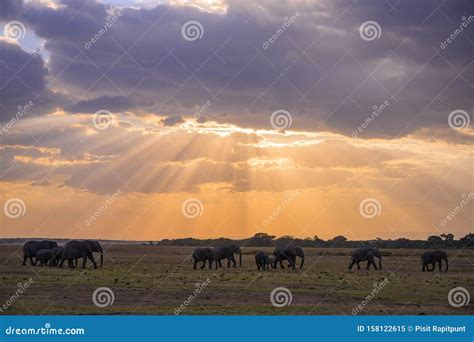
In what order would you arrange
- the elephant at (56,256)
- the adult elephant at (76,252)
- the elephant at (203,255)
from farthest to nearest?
the elephant at (203,255)
the elephant at (56,256)
the adult elephant at (76,252)

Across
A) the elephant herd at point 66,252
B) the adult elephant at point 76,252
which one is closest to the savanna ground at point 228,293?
the adult elephant at point 76,252

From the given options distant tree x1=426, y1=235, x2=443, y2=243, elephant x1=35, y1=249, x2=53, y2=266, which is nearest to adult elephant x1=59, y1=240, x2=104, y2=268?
elephant x1=35, y1=249, x2=53, y2=266

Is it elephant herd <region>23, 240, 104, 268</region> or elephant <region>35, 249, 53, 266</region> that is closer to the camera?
elephant herd <region>23, 240, 104, 268</region>

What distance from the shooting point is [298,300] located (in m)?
30.5

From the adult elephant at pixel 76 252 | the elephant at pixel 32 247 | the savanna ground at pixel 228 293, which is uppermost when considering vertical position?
the elephant at pixel 32 247

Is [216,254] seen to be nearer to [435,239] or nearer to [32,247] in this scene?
[32,247]

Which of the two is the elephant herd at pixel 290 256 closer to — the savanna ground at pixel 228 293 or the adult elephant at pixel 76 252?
the savanna ground at pixel 228 293

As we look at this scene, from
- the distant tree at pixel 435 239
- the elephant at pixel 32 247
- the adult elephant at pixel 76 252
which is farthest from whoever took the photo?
the distant tree at pixel 435 239

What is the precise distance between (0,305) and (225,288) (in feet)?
34.9

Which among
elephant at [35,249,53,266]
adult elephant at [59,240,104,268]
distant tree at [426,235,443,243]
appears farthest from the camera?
distant tree at [426,235,443,243]

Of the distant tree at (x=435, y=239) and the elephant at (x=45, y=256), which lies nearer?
the elephant at (x=45, y=256)

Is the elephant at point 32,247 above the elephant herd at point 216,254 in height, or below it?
above

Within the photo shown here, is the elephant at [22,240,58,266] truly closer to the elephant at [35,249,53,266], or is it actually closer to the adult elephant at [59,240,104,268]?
the elephant at [35,249,53,266]
